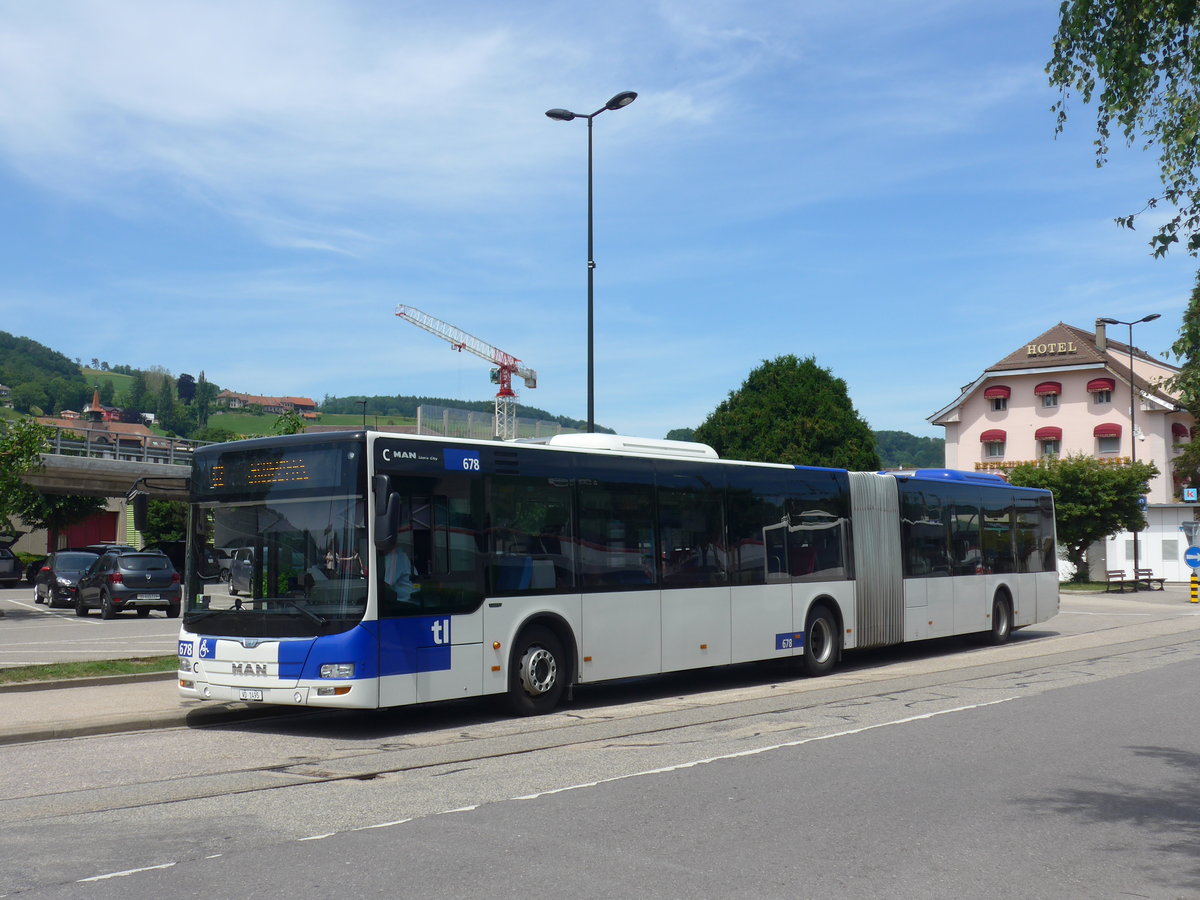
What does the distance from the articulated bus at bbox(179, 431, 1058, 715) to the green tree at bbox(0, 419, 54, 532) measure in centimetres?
2499

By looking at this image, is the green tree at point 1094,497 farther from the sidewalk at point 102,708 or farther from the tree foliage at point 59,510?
the tree foliage at point 59,510

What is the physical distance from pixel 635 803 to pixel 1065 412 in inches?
2687

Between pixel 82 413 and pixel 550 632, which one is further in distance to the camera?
pixel 82 413

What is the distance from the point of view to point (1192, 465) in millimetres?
61219

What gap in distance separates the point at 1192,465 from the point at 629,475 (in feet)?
183

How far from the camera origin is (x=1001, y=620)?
2322 cm

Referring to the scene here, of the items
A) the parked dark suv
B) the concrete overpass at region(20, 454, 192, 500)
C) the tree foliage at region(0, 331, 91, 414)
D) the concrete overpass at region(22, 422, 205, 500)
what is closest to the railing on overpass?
the concrete overpass at region(22, 422, 205, 500)

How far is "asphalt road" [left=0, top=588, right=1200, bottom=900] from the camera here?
6.22m

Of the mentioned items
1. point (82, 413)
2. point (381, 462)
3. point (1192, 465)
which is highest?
point (82, 413)

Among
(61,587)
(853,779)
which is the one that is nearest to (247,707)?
(853,779)

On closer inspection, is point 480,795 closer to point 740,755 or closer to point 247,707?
point 740,755

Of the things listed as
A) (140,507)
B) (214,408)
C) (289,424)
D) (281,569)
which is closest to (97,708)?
(140,507)

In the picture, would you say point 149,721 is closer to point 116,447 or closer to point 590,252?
point 590,252

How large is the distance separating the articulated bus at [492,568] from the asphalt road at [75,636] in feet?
25.7
